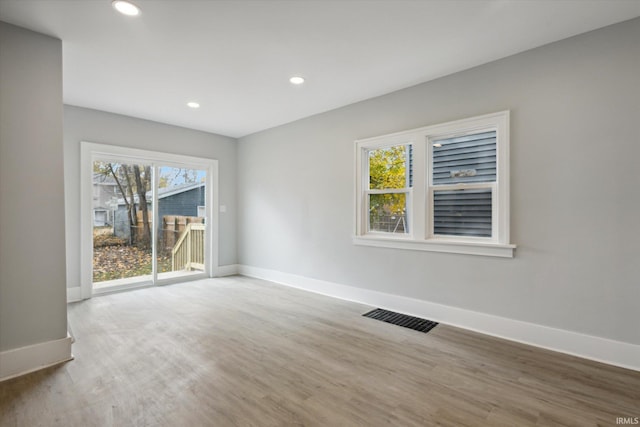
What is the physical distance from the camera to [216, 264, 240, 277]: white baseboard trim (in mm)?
5898

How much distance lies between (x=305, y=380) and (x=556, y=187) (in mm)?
2692

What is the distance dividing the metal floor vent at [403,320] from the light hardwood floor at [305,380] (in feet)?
0.38

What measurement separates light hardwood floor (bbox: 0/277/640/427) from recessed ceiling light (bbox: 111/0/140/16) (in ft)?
8.99

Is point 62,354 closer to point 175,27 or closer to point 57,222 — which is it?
point 57,222

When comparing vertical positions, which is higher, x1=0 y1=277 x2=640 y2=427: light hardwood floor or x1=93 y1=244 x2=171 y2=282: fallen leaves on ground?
x1=93 y1=244 x2=171 y2=282: fallen leaves on ground

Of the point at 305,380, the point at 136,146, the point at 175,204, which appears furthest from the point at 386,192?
the point at 136,146

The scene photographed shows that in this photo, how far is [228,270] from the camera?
19.8 ft

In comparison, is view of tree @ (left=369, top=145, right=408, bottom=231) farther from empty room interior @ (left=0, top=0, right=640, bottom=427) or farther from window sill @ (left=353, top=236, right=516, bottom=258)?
window sill @ (left=353, top=236, right=516, bottom=258)

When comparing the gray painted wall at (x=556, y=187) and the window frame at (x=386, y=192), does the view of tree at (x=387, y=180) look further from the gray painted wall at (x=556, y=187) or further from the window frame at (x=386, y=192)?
the gray painted wall at (x=556, y=187)

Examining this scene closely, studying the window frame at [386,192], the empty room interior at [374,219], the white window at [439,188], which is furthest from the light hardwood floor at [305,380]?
the window frame at [386,192]

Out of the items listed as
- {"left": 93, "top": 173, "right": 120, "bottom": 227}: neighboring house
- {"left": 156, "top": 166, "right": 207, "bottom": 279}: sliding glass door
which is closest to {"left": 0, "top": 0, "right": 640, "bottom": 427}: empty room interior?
{"left": 93, "top": 173, "right": 120, "bottom": 227}: neighboring house

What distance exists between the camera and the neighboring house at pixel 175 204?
4832 mm

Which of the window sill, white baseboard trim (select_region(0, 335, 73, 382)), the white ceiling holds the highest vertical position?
the white ceiling

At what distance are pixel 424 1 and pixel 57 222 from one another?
3405mm
